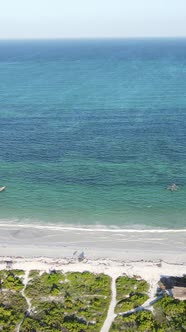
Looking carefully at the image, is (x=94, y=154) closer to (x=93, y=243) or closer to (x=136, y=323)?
(x=93, y=243)

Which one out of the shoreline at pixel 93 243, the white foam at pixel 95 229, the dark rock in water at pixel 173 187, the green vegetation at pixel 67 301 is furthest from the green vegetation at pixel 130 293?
the dark rock in water at pixel 173 187

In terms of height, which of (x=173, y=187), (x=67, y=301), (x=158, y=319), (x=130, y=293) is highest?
(x=173, y=187)

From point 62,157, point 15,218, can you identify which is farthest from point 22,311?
point 62,157

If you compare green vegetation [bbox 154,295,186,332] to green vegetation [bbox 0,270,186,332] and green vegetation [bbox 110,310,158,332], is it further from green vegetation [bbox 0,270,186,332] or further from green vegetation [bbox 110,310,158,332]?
green vegetation [bbox 110,310,158,332]

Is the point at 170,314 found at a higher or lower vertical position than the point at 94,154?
lower

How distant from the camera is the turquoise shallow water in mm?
54500

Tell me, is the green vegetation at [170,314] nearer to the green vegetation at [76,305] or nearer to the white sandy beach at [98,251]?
the green vegetation at [76,305]

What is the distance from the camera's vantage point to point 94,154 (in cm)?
7056

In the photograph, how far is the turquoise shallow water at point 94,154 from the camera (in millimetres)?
54500

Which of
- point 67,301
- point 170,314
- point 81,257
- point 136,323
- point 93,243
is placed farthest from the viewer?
point 93,243

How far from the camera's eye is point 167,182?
60.1 meters

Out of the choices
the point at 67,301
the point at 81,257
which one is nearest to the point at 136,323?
the point at 67,301


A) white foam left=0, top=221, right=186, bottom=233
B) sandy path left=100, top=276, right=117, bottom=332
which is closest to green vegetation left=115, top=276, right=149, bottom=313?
sandy path left=100, top=276, right=117, bottom=332

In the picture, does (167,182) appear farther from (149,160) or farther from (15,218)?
(15,218)
